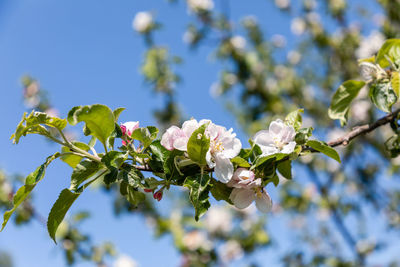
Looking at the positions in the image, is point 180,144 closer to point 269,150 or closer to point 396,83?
point 269,150

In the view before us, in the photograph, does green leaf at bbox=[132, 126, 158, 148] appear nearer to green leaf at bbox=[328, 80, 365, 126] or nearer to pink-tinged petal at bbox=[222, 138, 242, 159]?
pink-tinged petal at bbox=[222, 138, 242, 159]

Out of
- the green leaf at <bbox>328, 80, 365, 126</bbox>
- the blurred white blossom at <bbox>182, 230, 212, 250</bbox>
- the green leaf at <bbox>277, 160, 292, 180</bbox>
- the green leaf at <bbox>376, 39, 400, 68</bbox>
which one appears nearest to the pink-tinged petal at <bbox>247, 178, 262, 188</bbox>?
the green leaf at <bbox>277, 160, 292, 180</bbox>

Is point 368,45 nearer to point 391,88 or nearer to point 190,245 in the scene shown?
point 190,245

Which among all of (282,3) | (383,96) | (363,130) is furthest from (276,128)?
(282,3)

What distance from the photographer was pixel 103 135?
31.9 inches

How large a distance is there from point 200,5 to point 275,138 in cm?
413

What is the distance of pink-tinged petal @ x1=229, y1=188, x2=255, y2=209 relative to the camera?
2.79 feet

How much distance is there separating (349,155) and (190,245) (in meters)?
2.25

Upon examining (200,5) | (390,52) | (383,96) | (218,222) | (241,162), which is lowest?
(241,162)

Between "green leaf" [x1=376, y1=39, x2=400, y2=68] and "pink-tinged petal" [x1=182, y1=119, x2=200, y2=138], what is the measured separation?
0.61m

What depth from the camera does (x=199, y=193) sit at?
0.76 m

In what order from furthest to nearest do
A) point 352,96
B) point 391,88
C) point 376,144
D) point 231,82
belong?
point 231,82
point 376,144
point 352,96
point 391,88

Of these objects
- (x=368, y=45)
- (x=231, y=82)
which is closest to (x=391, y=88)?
(x=368, y=45)

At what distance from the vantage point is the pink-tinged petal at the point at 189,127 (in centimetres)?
82
